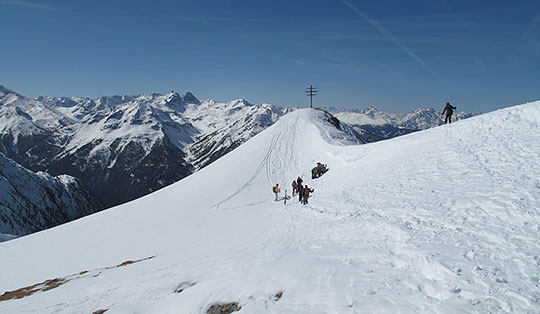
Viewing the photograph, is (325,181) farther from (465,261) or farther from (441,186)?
(465,261)

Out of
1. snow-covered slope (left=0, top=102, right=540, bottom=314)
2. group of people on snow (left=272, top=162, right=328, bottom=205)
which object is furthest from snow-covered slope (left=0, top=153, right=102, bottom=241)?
group of people on snow (left=272, top=162, right=328, bottom=205)

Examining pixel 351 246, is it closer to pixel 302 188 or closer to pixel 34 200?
pixel 302 188

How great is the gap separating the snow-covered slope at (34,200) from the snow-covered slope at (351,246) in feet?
337

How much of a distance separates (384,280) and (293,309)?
119 inches

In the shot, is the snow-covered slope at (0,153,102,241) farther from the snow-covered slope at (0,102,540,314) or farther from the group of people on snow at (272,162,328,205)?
the group of people on snow at (272,162,328,205)

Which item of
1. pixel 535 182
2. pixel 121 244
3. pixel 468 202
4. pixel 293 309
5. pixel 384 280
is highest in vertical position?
pixel 535 182

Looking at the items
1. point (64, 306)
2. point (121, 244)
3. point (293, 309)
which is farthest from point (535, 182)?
point (121, 244)

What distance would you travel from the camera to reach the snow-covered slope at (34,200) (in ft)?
327

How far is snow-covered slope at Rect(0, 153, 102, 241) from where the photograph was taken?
99.6 m

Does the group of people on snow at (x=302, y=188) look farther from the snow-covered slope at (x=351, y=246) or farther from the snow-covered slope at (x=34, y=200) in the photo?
the snow-covered slope at (x=34, y=200)

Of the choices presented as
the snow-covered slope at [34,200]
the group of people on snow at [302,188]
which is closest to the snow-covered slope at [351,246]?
the group of people on snow at [302,188]

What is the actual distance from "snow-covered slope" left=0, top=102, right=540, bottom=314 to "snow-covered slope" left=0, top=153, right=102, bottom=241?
102649mm

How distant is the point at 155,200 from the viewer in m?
35.3

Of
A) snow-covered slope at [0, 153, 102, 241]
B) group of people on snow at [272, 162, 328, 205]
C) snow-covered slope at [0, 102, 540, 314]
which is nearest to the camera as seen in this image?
Answer: snow-covered slope at [0, 102, 540, 314]
